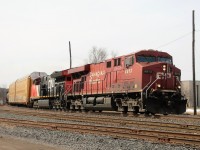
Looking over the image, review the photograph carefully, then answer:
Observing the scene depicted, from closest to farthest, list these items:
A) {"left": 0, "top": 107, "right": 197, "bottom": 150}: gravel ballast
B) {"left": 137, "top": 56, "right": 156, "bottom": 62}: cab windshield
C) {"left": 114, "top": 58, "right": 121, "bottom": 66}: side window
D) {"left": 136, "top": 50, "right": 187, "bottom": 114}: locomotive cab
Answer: {"left": 0, "top": 107, "right": 197, "bottom": 150}: gravel ballast → {"left": 136, "top": 50, "right": 187, "bottom": 114}: locomotive cab → {"left": 137, "top": 56, "right": 156, "bottom": 62}: cab windshield → {"left": 114, "top": 58, "right": 121, "bottom": 66}: side window

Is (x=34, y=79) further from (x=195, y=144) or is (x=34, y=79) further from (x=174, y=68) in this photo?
(x=195, y=144)

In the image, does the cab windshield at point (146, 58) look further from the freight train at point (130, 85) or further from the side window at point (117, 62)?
the side window at point (117, 62)

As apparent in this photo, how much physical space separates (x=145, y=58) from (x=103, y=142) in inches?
413

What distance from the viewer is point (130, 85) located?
1919cm

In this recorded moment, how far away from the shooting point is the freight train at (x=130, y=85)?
18.1 meters

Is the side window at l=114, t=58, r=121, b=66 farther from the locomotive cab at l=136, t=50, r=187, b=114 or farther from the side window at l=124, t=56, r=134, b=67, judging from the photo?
the locomotive cab at l=136, t=50, r=187, b=114

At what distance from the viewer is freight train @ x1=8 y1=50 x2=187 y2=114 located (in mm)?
18109

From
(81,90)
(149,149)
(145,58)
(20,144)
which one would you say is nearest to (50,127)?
(20,144)

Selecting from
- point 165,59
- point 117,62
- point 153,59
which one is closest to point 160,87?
point 153,59

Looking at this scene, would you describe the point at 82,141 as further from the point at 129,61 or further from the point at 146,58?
the point at 146,58

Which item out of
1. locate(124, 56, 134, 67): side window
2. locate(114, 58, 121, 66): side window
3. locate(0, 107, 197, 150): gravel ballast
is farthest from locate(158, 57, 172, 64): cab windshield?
locate(0, 107, 197, 150): gravel ballast

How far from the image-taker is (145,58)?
19234mm

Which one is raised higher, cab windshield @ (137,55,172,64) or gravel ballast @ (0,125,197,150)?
cab windshield @ (137,55,172,64)

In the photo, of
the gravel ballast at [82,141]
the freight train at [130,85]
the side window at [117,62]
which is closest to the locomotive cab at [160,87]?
the freight train at [130,85]
